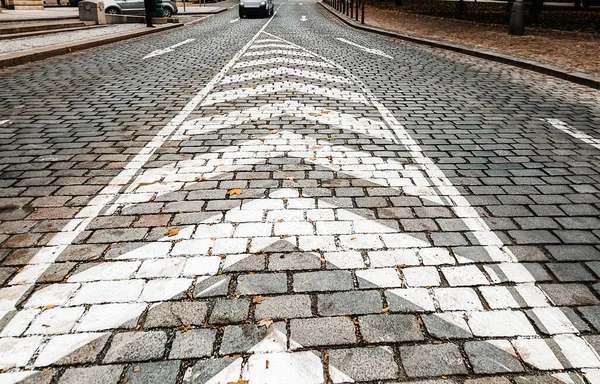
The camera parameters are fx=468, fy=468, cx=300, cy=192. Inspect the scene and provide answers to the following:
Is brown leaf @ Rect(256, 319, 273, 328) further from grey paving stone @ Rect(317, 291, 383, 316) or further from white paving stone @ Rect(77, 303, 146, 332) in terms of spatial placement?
white paving stone @ Rect(77, 303, 146, 332)

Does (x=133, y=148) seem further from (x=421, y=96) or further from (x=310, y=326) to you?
(x=421, y=96)

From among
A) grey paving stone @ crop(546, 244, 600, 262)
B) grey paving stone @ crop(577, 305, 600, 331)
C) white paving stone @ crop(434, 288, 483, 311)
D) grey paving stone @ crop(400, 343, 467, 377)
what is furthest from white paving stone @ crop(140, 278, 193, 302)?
grey paving stone @ crop(546, 244, 600, 262)

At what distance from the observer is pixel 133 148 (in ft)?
18.2

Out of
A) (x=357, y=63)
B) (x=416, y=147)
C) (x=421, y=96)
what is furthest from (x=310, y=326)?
(x=357, y=63)

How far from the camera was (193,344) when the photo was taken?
246cm

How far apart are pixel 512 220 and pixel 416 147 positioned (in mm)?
2001

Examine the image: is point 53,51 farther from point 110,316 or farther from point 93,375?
point 93,375

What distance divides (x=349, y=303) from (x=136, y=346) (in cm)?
121

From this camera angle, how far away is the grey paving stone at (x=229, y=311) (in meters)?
2.63

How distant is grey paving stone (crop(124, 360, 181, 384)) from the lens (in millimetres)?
2234

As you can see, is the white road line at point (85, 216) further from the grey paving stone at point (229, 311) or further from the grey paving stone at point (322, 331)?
the grey paving stone at point (322, 331)

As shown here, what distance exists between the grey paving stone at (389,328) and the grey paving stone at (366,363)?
3.5 inches

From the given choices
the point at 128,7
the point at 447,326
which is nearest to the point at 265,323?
the point at 447,326

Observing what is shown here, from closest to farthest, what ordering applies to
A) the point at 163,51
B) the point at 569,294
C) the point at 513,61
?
the point at 569,294, the point at 513,61, the point at 163,51
